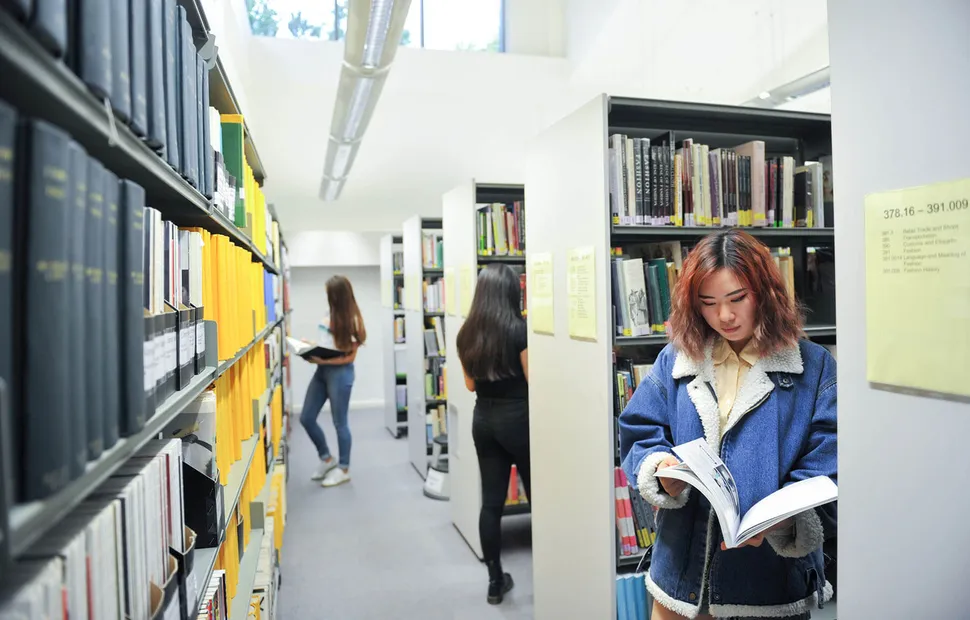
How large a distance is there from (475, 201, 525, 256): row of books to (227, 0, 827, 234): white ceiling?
2802 mm

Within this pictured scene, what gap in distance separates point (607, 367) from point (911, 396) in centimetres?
122

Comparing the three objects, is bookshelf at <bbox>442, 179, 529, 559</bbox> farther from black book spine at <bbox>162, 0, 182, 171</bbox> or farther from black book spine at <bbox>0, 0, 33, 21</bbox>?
black book spine at <bbox>0, 0, 33, 21</bbox>

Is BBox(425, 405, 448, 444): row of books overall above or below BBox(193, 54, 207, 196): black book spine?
below

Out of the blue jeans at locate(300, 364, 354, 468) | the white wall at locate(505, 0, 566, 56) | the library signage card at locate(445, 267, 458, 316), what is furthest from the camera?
the white wall at locate(505, 0, 566, 56)

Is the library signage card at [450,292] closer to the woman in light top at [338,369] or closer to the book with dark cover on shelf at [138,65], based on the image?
the woman in light top at [338,369]

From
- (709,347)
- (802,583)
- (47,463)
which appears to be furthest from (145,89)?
(802,583)

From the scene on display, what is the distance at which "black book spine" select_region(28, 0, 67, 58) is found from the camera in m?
0.58

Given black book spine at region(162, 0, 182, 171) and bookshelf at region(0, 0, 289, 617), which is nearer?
bookshelf at region(0, 0, 289, 617)

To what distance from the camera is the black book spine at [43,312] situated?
0.57 m

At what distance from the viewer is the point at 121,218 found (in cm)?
78

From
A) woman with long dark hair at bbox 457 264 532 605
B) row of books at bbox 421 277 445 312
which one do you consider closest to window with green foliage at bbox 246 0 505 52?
row of books at bbox 421 277 445 312

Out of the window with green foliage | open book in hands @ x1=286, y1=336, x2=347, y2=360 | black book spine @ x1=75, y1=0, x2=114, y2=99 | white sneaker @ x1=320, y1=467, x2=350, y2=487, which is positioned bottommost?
white sneaker @ x1=320, y1=467, x2=350, y2=487

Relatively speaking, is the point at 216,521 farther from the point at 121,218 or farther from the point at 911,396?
the point at 911,396

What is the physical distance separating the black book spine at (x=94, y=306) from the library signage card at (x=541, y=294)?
78.0 inches
